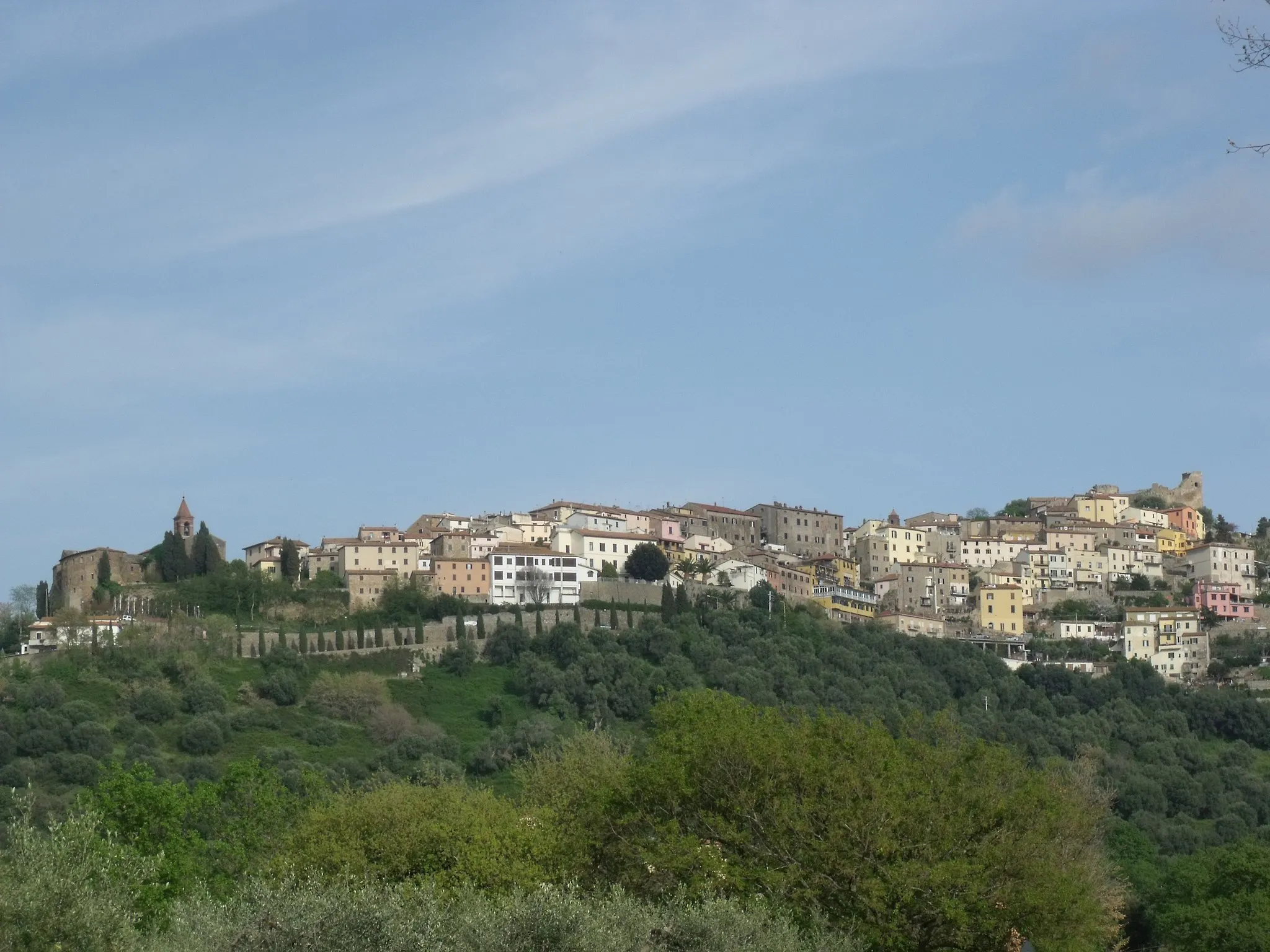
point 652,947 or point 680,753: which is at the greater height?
point 680,753

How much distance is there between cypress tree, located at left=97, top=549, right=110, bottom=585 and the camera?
122 meters

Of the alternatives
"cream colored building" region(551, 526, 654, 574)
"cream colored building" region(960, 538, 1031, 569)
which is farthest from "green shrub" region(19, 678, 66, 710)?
"cream colored building" region(960, 538, 1031, 569)

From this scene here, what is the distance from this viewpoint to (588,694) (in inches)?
4055

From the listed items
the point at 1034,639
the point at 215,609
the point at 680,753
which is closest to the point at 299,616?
the point at 215,609

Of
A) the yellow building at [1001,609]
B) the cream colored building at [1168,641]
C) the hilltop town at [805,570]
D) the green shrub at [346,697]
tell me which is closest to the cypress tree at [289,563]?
the hilltop town at [805,570]

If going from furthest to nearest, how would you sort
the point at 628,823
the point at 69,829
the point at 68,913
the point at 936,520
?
the point at 936,520 < the point at 628,823 < the point at 69,829 < the point at 68,913

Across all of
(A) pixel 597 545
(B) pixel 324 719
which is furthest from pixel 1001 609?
(B) pixel 324 719

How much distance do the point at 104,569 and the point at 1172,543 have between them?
251 ft

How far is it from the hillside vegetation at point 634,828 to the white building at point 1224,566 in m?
42.0

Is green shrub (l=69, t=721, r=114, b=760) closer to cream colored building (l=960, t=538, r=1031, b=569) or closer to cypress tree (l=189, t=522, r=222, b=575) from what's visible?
cypress tree (l=189, t=522, r=222, b=575)

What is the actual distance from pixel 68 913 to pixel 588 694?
250 feet

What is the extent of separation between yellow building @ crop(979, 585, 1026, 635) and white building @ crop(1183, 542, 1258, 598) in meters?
15.2

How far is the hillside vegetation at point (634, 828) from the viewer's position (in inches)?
1225

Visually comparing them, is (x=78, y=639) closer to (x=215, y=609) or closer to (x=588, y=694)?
(x=215, y=609)
